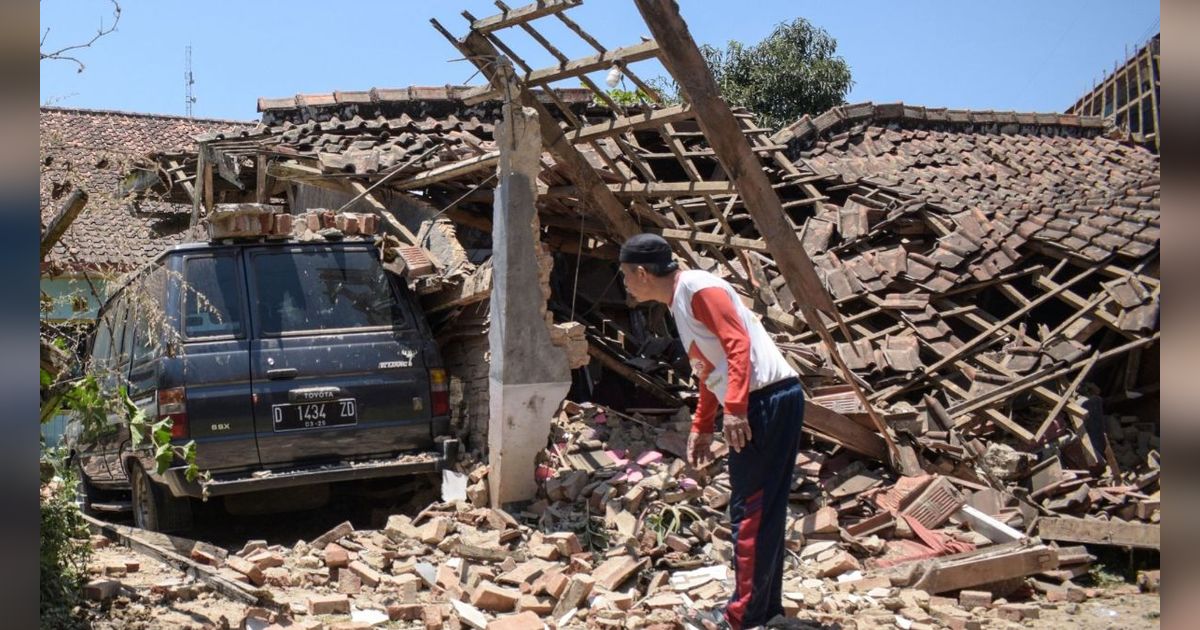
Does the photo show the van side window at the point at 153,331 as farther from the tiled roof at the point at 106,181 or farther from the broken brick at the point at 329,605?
the broken brick at the point at 329,605

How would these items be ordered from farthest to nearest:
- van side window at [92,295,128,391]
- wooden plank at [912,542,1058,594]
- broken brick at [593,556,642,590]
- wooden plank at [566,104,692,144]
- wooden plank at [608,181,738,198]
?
wooden plank at [608,181,738,198] < wooden plank at [566,104,692,144] < wooden plank at [912,542,1058,594] < broken brick at [593,556,642,590] < van side window at [92,295,128,391]

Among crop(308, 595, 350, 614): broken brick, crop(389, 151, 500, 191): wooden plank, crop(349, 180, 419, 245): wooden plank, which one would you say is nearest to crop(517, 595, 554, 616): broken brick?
crop(308, 595, 350, 614): broken brick

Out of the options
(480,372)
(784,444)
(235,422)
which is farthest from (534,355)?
(784,444)

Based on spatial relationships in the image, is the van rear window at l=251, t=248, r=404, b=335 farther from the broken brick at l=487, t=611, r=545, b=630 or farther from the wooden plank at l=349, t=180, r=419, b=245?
the broken brick at l=487, t=611, r=545, b=630

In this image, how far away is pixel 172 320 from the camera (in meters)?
6.95

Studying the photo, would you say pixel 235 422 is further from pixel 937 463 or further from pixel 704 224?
pixel 704 224

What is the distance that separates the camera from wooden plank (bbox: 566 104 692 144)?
7.46 meters

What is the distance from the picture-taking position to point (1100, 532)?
679 centimetres

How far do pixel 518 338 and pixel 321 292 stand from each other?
60.8 inches

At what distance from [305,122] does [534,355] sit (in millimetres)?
6981

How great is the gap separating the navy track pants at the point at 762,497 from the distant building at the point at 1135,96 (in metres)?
15.2

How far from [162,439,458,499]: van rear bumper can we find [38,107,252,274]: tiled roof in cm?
149

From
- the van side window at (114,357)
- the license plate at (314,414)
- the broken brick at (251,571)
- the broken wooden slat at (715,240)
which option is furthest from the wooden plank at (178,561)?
the broken wooden slat at (715,240)

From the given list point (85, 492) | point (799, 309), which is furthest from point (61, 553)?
point (799, 309)
